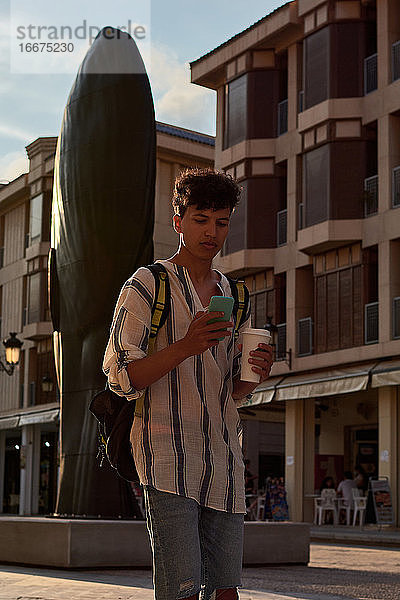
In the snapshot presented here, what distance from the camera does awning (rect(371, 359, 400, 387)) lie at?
85.5 feet

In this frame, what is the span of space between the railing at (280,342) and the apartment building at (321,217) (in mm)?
59

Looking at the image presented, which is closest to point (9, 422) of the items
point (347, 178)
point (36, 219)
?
point (36, 219)

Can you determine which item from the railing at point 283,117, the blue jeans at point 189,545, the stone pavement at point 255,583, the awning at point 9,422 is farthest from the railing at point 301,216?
the blue jeans at point 189,545

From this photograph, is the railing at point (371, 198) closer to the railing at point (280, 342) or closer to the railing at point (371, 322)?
the railing at point (371, 322)

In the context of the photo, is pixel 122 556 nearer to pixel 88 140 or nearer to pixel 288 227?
pixel 88 140

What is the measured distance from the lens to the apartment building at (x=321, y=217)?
28578mm

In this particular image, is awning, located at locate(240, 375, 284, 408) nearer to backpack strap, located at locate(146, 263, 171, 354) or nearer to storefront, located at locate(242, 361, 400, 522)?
storefront, located at locate(242, 361, 400, 522)

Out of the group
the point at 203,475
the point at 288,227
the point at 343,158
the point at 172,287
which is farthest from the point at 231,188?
the point at 288,227

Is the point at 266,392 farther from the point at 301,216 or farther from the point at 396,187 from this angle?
the point at 396,187

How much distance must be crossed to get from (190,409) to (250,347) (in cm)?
27

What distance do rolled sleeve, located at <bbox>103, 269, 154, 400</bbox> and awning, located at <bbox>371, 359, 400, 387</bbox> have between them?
911 inches

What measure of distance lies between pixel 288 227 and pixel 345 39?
5.56 meters

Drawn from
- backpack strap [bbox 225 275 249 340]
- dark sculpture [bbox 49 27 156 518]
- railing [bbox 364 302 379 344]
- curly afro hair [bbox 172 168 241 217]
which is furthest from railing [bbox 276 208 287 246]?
curly afro hair [bbox 172 168 241 217]

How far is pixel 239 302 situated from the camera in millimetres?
3531
